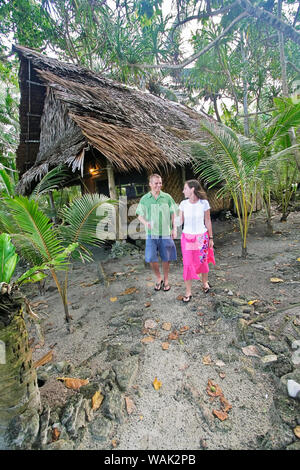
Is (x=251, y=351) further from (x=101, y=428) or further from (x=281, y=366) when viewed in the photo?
(x=101, y=428)

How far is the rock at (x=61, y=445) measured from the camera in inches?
43.3

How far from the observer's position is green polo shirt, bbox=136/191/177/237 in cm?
256

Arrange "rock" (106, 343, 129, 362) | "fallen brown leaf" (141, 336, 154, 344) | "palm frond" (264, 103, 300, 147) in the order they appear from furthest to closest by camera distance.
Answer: "palm frond" (264, 103, 300, 147) < "fallen brown leaf" (141, 336, 154, 344) < "rock" (106, 343, 129, 362)

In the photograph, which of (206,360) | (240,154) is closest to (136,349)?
(206,360)

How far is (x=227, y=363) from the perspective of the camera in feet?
5.29

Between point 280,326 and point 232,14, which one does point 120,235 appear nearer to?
point 280,326

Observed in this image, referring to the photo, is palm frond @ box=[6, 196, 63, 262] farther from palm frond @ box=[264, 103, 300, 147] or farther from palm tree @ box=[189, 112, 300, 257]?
palm frond @ box=[264, 103, 300, 147]

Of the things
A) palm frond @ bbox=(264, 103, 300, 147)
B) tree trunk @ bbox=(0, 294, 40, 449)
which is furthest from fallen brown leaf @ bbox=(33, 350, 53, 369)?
palm frond @ bbox=(264, 103, 300, 147)

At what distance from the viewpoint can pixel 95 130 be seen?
148 inches

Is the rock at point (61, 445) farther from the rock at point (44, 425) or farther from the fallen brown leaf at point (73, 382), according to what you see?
the fallen brown leaf at point (73, 382)

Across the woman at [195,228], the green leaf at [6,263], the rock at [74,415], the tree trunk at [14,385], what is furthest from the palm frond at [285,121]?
the rock at [74,415]

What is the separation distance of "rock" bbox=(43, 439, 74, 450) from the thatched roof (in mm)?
3190

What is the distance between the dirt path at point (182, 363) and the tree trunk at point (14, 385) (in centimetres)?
14

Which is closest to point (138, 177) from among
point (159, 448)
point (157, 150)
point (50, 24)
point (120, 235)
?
point (157, 150)
